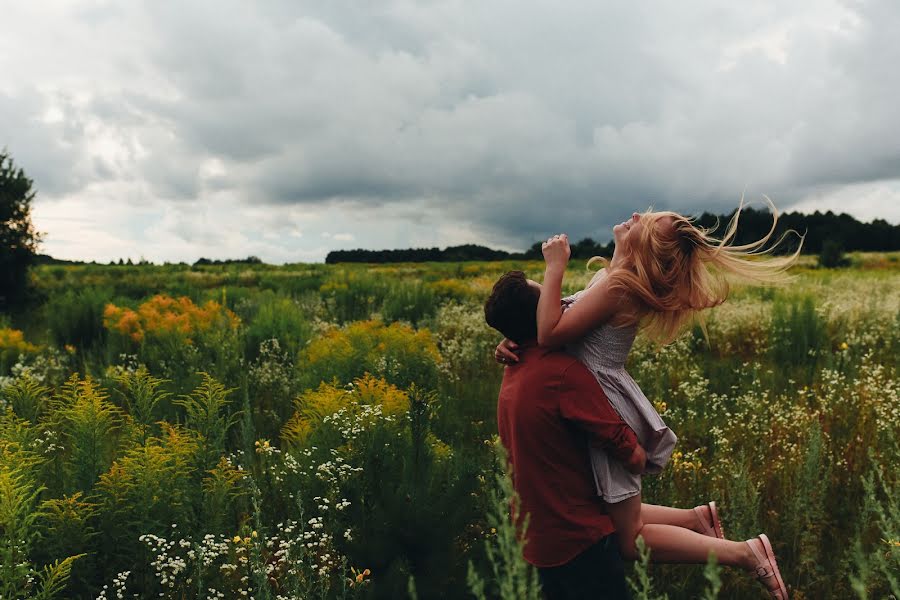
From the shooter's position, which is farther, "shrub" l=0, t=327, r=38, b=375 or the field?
"shrub" l=0, t=327, r=38, b=375

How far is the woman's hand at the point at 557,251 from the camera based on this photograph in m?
2.45

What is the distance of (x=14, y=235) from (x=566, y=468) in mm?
16694

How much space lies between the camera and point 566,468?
2320 millimetres

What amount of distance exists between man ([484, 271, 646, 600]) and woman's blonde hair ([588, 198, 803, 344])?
15.0 inches

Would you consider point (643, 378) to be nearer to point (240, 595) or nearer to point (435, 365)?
point (435, 365)

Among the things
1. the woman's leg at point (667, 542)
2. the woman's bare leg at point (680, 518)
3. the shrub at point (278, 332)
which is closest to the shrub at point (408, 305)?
the shrub at point (278, 332)

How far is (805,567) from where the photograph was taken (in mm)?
3141

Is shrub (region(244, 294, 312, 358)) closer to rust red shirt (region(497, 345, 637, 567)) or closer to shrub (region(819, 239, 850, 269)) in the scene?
rust red shirt (region(497, 345, 637, 567))

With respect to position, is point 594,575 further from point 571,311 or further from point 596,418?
point 571,311

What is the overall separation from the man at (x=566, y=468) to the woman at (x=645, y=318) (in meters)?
0.08

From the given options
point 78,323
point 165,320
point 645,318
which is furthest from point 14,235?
point 645,318

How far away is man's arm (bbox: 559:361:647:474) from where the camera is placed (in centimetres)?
221

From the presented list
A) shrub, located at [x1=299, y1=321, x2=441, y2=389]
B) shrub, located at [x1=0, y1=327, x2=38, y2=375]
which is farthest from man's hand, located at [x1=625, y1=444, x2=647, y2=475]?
shrub, located at [x1=0, y1=327, x2=38, y2=375]

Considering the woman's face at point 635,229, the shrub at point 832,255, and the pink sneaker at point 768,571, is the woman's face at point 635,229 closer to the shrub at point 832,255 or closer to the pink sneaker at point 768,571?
the pink sneaker at point 768,571
